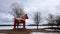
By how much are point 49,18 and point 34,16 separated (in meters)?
2.53

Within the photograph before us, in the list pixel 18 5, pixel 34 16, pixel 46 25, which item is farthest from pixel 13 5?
pixel 46 25

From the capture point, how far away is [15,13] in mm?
26016

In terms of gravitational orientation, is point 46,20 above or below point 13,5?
below

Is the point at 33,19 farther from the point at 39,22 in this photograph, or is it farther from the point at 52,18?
the point at 52,18

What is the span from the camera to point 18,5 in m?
27.0

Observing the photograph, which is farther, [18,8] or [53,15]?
[53,15]

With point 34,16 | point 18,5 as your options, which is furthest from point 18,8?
point 34,16

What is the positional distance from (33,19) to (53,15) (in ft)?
11.2

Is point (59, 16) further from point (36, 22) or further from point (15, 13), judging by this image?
point (15, 13)

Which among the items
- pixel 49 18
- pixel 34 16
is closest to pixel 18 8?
pixel 34 16

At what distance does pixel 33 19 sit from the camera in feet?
97.6

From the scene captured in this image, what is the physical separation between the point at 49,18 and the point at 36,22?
226cm

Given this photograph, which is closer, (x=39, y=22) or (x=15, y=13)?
(x=15, y=13)

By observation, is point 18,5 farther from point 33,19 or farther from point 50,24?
point 50,24
